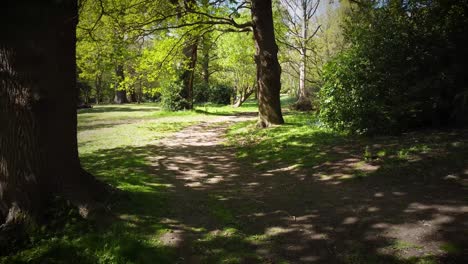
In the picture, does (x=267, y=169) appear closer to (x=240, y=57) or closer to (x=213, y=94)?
(x=240, y=57)

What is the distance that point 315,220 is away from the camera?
4613 millimetres

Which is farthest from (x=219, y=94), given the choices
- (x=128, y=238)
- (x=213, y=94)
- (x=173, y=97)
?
(x=128, y=238)

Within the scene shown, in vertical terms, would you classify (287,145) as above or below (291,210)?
above

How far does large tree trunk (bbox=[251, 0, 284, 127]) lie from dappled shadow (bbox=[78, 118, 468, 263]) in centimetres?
466

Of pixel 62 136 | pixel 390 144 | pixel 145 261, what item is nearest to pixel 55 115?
pixel 62 136

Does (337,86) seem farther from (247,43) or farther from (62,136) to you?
(247,43)

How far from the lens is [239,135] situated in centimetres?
1302

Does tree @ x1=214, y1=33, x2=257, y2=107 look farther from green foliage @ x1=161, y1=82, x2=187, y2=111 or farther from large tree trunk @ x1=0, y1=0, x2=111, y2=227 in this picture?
large tree trunk @ x1=0, y1=0, x2=111, y2=227

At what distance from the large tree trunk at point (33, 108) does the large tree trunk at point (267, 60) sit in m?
8.90

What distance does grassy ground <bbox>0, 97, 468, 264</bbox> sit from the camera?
3736mm

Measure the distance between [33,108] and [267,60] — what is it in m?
9.61

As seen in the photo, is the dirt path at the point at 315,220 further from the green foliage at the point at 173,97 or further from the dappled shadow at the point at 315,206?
the green foliage at the point at 173,97

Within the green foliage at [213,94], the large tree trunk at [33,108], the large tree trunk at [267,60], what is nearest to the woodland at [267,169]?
the large tree trunk at [33,108]

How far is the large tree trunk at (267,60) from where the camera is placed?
12.6 meters
